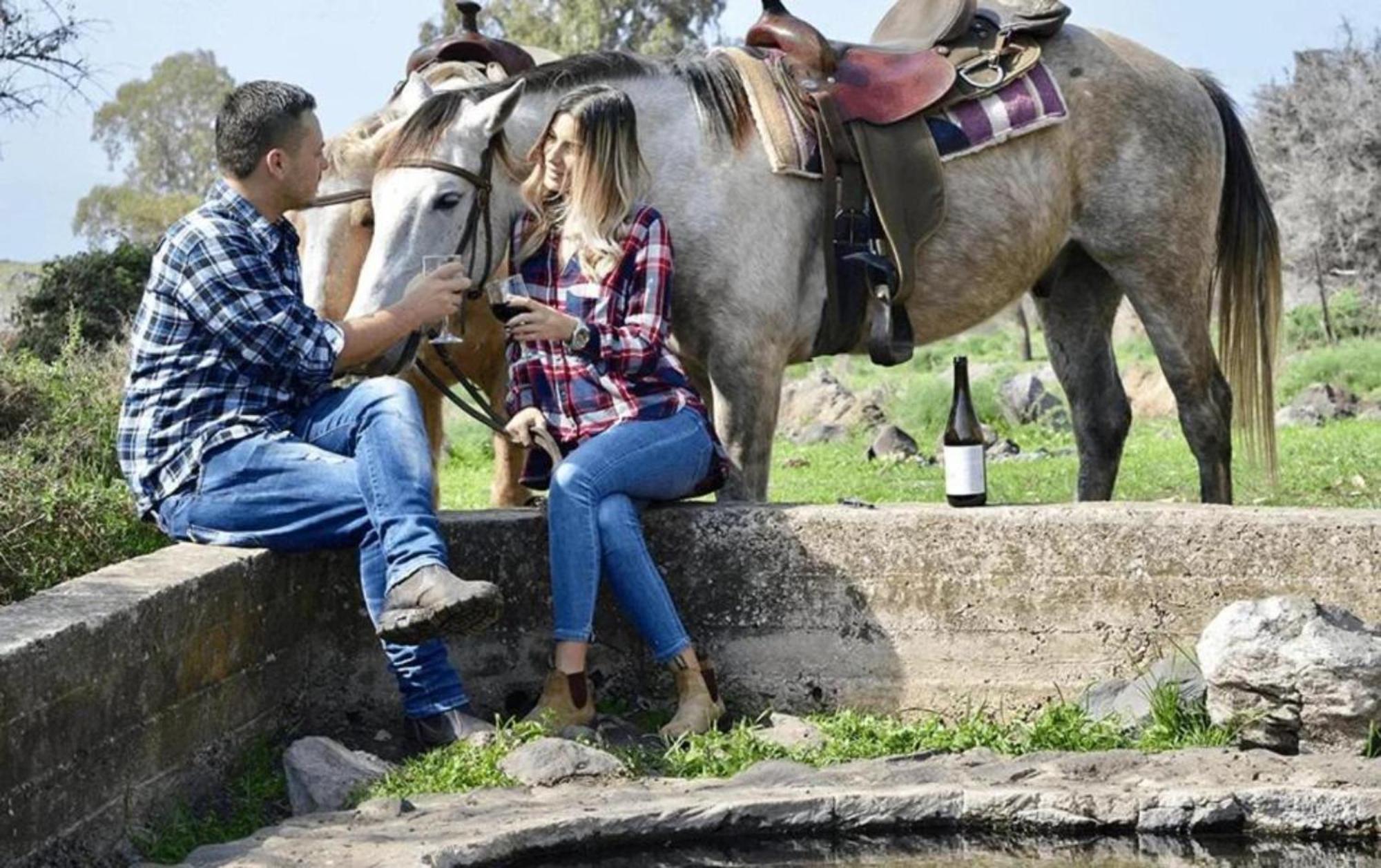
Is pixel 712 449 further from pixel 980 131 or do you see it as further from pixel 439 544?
pixel 980 131

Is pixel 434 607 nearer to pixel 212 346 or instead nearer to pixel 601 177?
pixel 212 346

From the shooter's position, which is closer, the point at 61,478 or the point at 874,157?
the point at 874,157

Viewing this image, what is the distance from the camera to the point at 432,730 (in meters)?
5.81

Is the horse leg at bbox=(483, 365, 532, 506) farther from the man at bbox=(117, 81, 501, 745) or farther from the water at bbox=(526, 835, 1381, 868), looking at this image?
the water at bbox=(526, 835, 1381, 868)

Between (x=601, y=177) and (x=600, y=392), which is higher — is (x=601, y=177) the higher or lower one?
the higher one

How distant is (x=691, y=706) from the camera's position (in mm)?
6043

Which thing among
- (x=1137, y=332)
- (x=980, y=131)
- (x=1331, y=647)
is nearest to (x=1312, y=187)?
(x=1137, y=332)

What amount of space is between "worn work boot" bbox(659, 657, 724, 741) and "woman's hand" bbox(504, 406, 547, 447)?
0.82m

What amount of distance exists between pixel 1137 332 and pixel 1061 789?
31.6 meters

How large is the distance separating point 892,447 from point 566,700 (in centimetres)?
1158

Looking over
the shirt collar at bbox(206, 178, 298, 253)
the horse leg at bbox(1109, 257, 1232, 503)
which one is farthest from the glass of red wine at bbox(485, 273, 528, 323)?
the horse leg at bbox(1109, 257, 1232, 503)

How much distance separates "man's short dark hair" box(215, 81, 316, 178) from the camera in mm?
5719

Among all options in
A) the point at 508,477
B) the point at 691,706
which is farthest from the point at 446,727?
the point at 508,477

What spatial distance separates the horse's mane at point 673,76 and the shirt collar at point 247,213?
3.53 feet
